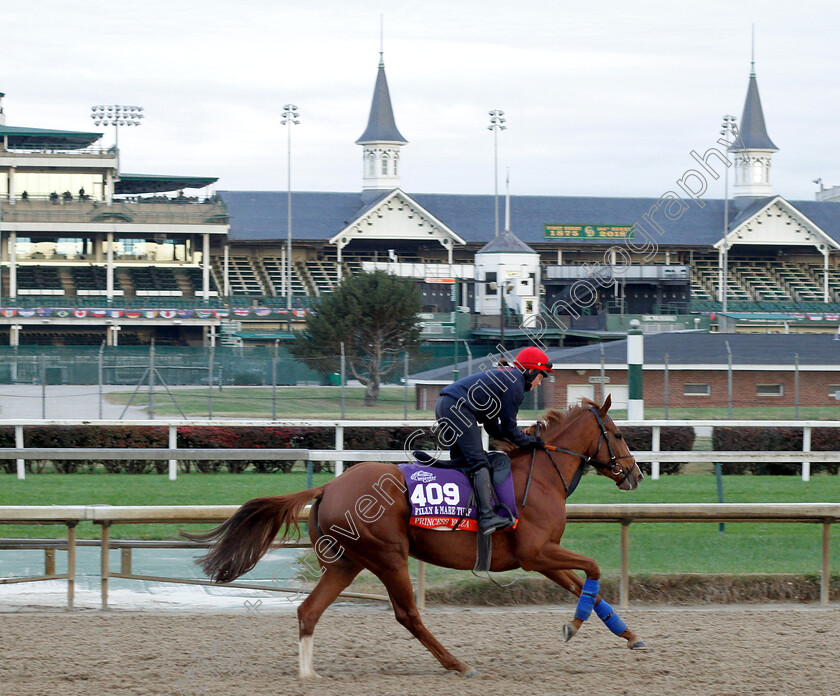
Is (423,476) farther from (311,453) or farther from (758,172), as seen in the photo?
(758,172)

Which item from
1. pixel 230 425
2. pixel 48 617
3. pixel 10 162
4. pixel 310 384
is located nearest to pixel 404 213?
pixel 10 162

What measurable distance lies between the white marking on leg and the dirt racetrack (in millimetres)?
100

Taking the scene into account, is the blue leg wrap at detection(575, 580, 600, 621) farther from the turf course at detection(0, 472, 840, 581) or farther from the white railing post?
the white railing post

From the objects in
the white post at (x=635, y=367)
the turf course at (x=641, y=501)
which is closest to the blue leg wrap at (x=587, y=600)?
the turf course at (x=641, y=501)

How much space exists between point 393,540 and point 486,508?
1.78 feet

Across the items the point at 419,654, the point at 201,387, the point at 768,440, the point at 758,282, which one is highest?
the point at 758,282

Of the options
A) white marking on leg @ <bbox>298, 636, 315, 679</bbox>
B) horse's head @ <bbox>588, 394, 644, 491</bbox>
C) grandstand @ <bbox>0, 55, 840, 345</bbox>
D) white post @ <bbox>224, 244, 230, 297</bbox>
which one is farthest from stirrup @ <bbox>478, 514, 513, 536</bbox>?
white post @ <bbox>224, 244, 230, 297</bbox>

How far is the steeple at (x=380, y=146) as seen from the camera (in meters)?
55.3

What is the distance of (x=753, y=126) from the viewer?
59.2m

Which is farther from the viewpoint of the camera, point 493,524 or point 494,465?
point 494,465

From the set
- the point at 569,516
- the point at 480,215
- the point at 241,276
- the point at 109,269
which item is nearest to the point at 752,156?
the point at 480,215

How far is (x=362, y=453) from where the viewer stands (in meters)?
10.5

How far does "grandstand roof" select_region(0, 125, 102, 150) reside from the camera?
49656 mm

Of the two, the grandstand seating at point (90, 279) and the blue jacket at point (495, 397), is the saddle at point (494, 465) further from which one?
the grandstand seating at point (90, 279)
